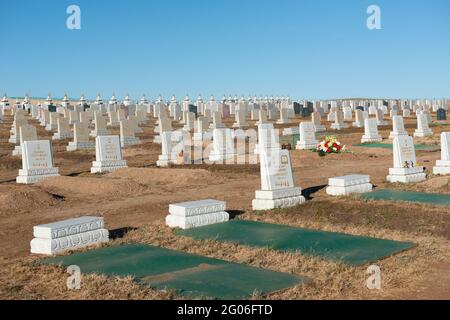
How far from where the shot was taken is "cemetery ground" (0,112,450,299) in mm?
6688

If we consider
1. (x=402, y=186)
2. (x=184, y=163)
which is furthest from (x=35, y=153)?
(x=402, y=186)

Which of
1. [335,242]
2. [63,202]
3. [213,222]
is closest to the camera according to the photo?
[335,242]

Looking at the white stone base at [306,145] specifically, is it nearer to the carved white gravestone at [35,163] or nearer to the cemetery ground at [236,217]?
the cemetery ground at [236,217]

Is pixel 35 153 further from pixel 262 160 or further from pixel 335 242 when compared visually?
pixel 335 242

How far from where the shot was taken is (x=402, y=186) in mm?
14977

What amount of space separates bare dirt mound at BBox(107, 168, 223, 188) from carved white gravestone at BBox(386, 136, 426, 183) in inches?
201

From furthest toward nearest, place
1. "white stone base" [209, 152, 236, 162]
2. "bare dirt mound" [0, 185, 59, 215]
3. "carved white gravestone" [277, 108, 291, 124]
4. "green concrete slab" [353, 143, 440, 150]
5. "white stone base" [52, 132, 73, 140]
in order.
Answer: "carved white gravestone" [277, 108, 291, 124] < "white stone base" [52, 132, 73, 140] < "green concrete slab" [353, 143, 440, 150] < "white stone base" [209, 152, 236, 162] < "bare dirt mound" [0, 185, 59, 215]

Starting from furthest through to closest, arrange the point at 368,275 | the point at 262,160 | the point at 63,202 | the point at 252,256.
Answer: the point at 63,202
the point at 262,160
the point at 252,256
the point at 368,275

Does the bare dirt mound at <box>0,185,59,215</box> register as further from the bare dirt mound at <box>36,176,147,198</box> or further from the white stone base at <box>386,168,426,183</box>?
the white stone base at <box>386,168,426,183</box>

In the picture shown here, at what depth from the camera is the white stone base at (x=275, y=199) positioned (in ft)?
39.7

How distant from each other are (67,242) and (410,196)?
26.9 ft

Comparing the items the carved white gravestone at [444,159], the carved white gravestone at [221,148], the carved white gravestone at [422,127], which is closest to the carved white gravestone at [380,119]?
the carved white gravestone at [422,127]

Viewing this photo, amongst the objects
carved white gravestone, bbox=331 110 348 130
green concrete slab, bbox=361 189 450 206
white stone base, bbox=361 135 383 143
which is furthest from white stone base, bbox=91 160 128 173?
carved white gravestone, bbox=331 110 348 130

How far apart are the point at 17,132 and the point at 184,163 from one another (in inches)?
514
